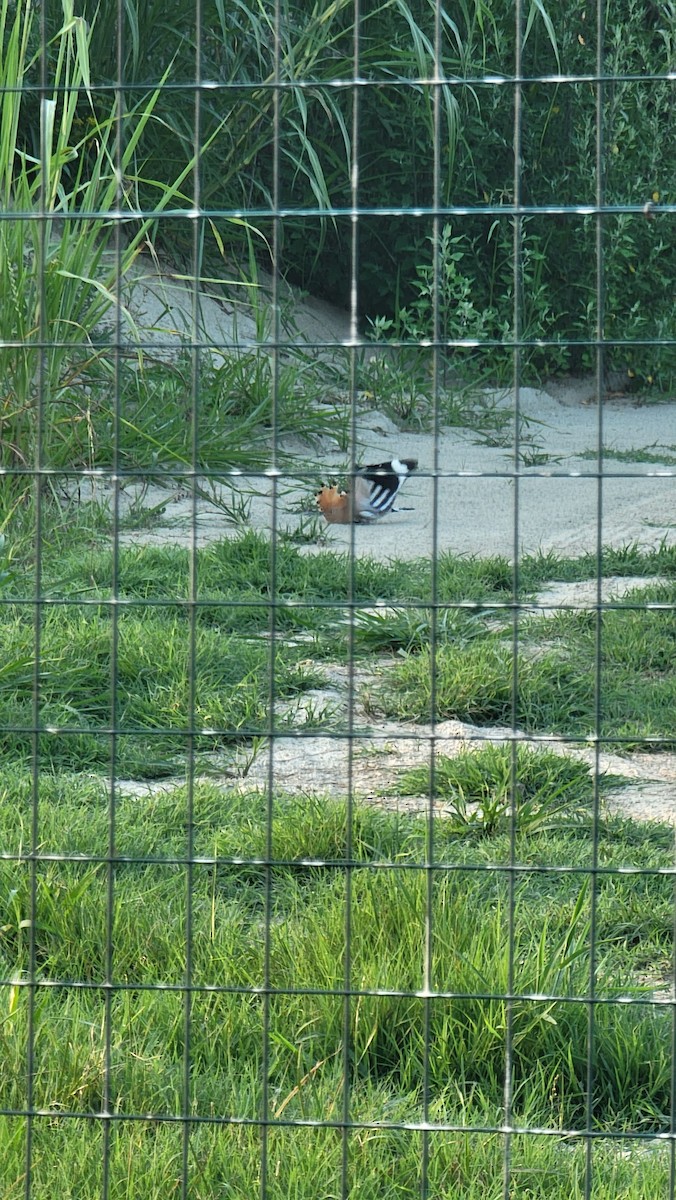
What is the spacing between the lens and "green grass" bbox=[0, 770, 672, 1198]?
171cm

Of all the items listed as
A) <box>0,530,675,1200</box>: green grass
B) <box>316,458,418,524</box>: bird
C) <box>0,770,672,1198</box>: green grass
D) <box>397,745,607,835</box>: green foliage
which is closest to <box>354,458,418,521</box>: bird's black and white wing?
<box>316,458,418,524</box>: bird

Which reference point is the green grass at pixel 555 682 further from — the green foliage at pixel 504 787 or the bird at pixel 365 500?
the bird at pixel 365 500

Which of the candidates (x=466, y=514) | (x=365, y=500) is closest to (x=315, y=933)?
(x=365, y=500)

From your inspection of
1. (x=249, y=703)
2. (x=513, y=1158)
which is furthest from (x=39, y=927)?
(x=249, y=703)

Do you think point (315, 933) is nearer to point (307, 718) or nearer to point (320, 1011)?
point (320, 1011)

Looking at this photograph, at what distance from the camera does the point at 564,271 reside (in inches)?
315

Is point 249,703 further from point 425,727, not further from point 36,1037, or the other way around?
point 36,1037

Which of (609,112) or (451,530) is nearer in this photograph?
(451,530)

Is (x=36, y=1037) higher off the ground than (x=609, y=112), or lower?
lower

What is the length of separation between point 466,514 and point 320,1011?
129 inches

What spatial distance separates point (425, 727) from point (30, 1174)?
180 centimetres

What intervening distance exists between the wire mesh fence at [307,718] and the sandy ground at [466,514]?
2cm

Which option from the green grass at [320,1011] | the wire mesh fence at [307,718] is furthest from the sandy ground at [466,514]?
the green grass at [320,1011]

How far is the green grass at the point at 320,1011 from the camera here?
1710mm
